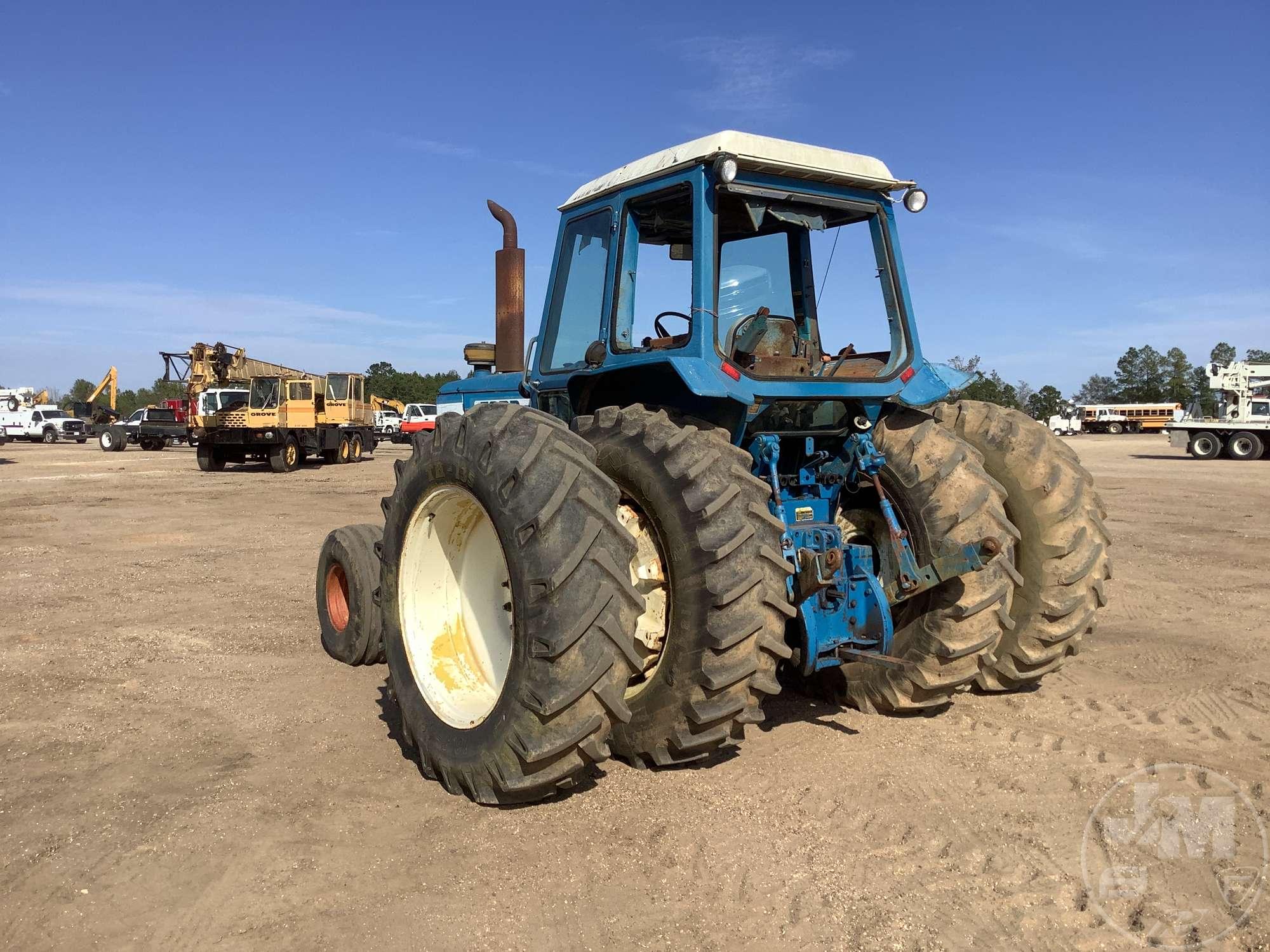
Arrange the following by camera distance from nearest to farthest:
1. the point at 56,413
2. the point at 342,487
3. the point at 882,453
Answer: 1. the point at 882,453
2. the point at 342,487
3. the point at 56,413

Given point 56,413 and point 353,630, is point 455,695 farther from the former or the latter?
point 56,413

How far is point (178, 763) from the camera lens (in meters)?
4.02

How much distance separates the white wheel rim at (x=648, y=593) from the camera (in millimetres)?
3746

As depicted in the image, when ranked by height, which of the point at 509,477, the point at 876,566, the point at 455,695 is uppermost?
the point at 509,477

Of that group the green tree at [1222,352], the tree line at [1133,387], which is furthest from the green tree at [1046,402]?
the green tree at [1222,352]

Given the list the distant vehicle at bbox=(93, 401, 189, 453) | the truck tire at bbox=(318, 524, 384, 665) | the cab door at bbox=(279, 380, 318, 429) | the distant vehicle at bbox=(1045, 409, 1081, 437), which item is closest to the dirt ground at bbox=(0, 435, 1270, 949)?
the truck tire at bbox=(318, 524, 384, 665)

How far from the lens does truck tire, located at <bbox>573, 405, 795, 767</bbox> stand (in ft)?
11.3

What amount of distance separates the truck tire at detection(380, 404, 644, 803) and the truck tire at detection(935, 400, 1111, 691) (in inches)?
93.7

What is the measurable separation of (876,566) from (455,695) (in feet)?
A: 7.01

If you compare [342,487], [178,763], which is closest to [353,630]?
[178,763]

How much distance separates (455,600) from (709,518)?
1444mm

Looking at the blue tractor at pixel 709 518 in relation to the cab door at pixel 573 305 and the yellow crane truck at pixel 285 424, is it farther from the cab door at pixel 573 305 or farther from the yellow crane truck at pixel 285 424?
the yellow crane truck at pixel 285 424

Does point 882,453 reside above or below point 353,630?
above

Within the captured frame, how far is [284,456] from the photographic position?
2406cm
